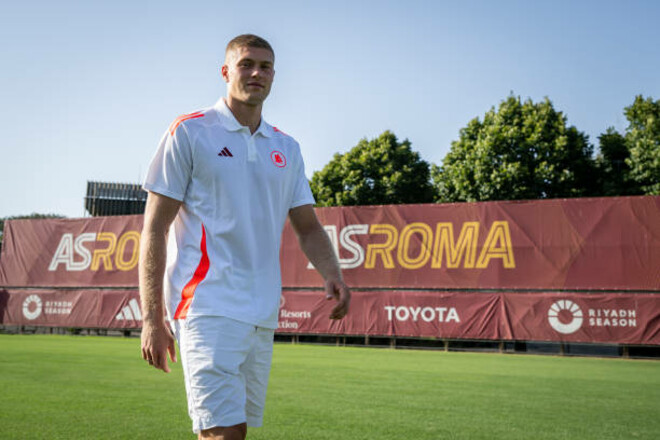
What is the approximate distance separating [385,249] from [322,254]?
13979mm

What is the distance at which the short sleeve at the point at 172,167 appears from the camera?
7.68ft

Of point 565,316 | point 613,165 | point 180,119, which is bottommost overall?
point 565,316

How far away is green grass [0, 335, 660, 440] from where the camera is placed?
496cm

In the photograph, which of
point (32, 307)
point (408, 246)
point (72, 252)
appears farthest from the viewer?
point (72, 252)

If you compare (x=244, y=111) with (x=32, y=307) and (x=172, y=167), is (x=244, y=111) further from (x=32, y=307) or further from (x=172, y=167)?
(x=32, y=307)

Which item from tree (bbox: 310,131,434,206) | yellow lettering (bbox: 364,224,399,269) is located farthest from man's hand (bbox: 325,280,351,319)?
tree (bbox: 310,131,434,206)

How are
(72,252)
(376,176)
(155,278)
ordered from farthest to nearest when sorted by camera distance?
(376,176) < (72,252) < (155,278)


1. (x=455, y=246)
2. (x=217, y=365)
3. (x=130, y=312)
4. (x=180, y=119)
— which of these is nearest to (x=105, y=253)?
(x=130, y=312)

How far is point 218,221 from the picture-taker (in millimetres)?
2367

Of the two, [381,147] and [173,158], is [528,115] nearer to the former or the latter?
[381,147]

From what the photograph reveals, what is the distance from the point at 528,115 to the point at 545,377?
22209 millimetres

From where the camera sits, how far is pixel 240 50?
256 cm

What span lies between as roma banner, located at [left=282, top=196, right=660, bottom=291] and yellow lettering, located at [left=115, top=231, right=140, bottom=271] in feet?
16.9

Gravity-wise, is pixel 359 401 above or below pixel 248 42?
below
